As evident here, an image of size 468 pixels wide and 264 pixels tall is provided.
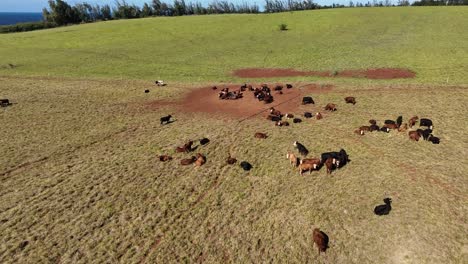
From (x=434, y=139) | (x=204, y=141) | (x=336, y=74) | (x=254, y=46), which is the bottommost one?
(x=434, y=139)

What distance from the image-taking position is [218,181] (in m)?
16.1

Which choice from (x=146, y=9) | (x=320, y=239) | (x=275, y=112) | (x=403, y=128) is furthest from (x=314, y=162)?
(x=146, y=9)

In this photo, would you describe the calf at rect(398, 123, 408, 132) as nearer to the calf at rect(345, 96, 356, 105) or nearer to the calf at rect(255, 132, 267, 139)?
the calf at rect(345, 96, 356, 105)

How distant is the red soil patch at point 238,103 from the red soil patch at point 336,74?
607cm

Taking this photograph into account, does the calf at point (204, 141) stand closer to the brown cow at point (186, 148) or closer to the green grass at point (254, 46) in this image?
the brown cow at point (186, 148)

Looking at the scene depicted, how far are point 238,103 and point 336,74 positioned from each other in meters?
13.7

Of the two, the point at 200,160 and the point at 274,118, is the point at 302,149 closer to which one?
the point at 274,118

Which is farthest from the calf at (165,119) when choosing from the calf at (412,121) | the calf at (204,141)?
the calf at (412,121)

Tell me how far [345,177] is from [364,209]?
2.26 meters

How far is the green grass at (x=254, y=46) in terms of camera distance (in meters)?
39.0

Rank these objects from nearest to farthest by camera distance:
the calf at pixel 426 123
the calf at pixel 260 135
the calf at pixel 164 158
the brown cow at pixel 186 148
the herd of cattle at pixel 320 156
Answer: the herd of cattle at pixel 320 156 < the calf at pixel 164 158 < the brown cow at pixel 186 148 < the calf at pixel 260 135 < the calf at pixel 426 123

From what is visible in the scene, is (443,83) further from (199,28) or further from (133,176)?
(199,28)

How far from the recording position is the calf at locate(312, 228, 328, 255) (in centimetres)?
1206

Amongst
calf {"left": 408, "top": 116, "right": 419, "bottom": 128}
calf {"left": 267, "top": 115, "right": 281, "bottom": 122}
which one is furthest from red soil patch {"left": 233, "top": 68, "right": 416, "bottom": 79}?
calf {"left": 267, "top": 115, "right": 281, "bottom": 122}
